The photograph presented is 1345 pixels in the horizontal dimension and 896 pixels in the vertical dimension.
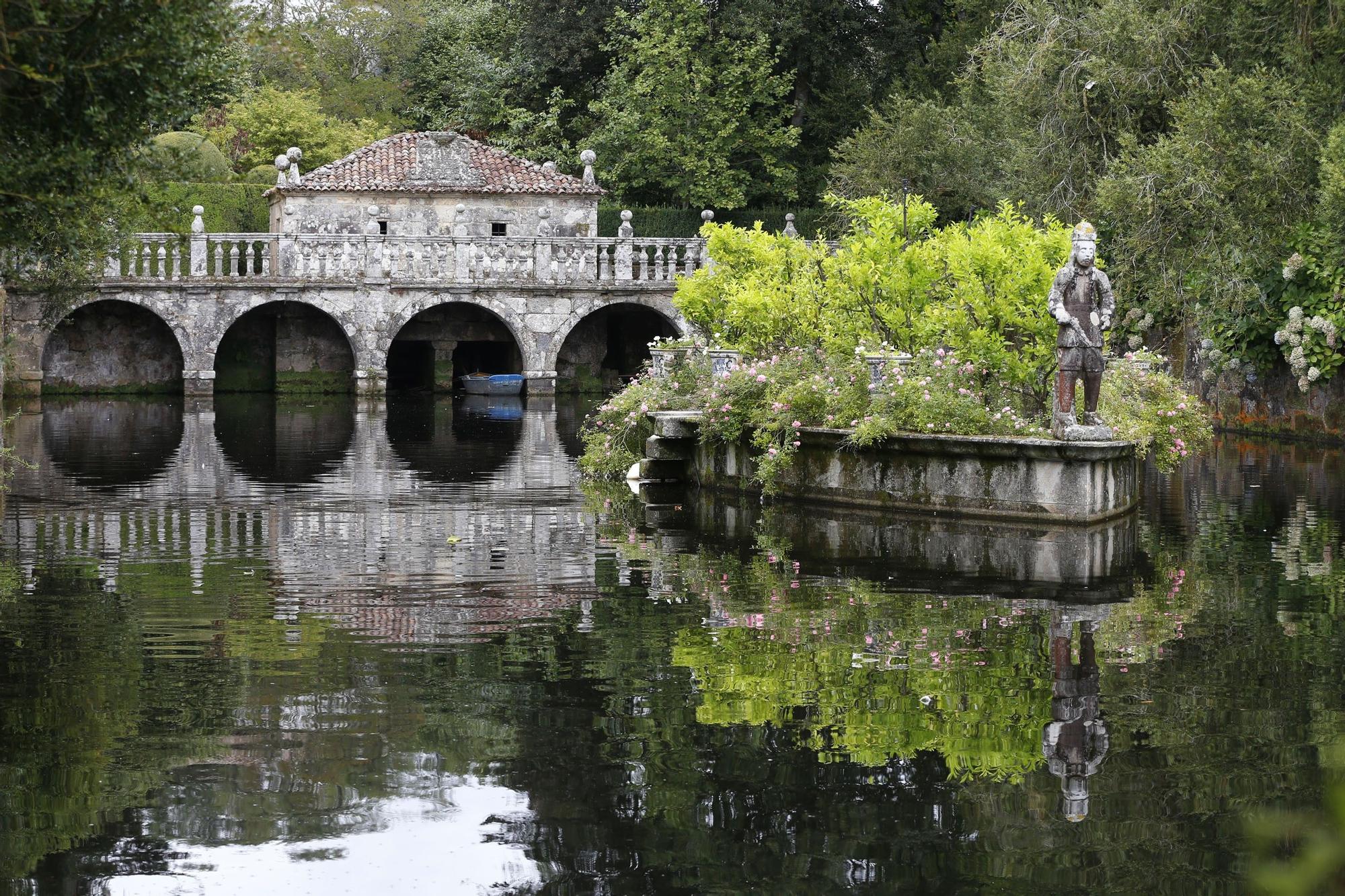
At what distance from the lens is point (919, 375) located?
1584 centimetres

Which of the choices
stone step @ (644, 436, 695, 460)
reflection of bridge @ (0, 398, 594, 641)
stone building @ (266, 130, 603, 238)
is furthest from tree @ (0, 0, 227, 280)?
stone building @ (266, 130, 603, 238)

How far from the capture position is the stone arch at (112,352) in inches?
1400

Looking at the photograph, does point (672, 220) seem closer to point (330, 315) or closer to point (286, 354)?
point (330, 315)

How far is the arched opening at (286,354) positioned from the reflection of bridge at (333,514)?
32.0 ft

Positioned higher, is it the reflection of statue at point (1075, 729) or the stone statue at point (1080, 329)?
the stone statue at point (1080, 329)

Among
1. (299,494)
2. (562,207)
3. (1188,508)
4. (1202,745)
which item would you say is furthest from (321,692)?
(562,207)

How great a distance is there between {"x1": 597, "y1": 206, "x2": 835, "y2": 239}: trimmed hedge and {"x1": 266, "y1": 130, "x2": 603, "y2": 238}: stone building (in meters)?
2.57

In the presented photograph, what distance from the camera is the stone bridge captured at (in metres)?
33.8

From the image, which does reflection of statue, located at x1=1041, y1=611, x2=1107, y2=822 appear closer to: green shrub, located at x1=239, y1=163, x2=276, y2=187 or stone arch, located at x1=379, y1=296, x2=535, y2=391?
stone arch, located at x1=379, y1=296, x2=535, y2=391

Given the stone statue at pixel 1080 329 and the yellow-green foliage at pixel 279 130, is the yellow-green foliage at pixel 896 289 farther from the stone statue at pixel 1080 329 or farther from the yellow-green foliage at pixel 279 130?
the yellow-green foliage at pixel 279 130

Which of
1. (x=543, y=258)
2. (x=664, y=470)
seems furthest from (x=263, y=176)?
(x=664, y=470)

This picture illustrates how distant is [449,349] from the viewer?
38031mm

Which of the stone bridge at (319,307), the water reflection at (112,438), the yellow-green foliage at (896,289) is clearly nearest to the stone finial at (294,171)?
the stone bridge at (319,307)

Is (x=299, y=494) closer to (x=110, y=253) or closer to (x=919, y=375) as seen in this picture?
(x=919, y=375)
